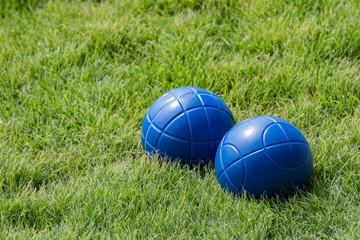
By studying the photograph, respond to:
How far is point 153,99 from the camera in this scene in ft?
14.4

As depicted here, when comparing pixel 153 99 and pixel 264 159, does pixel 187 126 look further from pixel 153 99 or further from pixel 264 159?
pixel 153 99

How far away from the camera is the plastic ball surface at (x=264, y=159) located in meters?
3.15

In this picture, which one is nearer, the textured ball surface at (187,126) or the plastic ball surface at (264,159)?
the plastic ball surface at (264,159)

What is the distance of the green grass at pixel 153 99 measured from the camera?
319cm

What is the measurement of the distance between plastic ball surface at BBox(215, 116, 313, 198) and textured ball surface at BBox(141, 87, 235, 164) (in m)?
0.20

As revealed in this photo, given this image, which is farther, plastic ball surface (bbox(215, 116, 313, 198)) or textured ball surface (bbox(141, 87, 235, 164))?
textured ball surface (bbox(141, 87, 235, 164))

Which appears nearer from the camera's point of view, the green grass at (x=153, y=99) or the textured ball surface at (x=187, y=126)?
the green grass at (x=153, y=99)

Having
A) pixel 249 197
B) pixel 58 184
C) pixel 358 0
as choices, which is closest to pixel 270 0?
pixel 358 0

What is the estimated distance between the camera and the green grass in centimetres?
319

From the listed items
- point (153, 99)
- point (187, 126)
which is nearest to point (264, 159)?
point (187, 126)

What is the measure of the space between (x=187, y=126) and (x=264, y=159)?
608 millimetres

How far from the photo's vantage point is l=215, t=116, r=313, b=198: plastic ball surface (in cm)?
315

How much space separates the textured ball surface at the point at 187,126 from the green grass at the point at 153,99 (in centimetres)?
14

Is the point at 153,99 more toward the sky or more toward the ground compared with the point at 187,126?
more toward the ground
